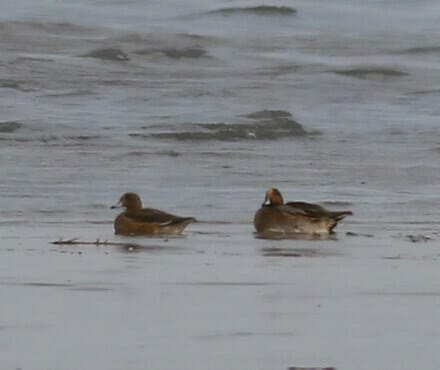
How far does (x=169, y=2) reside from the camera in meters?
32.0

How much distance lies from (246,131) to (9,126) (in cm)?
248

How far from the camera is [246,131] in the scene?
18234 millimetres

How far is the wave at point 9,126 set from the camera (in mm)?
17219

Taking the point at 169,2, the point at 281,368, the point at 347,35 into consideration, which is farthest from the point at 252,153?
the point at 169,2

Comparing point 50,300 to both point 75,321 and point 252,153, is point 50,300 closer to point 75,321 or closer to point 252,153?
point 75,321

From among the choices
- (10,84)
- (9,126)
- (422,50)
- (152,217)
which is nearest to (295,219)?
(152,217)

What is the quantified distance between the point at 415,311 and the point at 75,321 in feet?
4.21

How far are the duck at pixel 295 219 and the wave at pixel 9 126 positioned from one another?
6.64m

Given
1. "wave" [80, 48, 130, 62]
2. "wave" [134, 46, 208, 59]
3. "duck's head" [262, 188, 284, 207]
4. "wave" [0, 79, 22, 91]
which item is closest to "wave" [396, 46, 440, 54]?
"wave" [134, 46, 208, 59]

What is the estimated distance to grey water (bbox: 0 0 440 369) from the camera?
6.03 m

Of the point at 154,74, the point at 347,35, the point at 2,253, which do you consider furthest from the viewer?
the point at 347,35

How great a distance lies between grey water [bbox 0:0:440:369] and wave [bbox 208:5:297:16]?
2.9 inches

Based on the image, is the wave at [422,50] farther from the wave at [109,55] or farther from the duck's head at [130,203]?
the duck's head at [130,203]

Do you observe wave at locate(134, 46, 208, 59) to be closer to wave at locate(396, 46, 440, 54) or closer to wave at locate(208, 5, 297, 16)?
wave at locate(396, 46, 440, 54)
